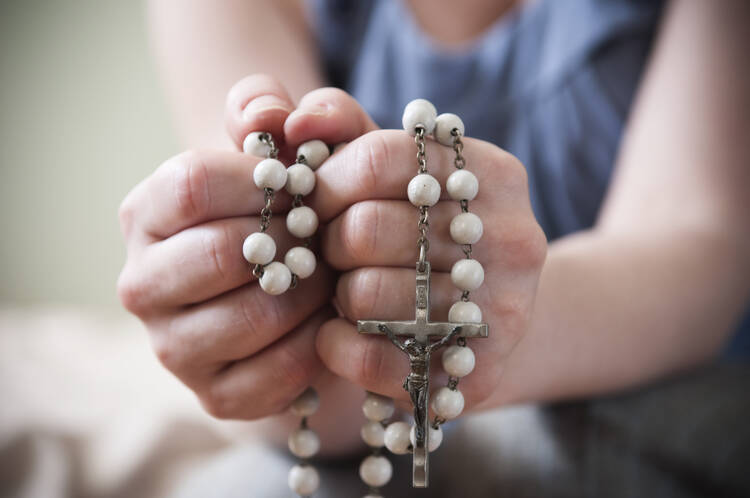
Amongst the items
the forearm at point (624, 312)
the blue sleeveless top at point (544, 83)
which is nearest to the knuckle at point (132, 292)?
the forearm at point (624, 312)

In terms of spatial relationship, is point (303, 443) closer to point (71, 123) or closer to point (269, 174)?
point (269, 174)

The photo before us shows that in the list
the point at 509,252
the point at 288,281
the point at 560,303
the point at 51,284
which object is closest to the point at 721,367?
the point at 560,303

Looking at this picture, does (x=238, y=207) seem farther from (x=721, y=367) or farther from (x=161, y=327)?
(x=721, y=367)

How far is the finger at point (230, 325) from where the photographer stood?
16.1 inches

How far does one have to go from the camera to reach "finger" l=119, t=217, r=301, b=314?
1.29 ft

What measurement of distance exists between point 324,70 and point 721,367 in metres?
0.77

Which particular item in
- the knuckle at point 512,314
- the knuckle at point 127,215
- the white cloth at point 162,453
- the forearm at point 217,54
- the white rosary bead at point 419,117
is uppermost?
the forearm at point 217,54

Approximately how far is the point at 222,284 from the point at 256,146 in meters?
0.11

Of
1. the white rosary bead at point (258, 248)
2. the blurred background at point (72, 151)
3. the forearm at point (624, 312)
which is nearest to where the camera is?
the white rosary bead at point (258, 248)

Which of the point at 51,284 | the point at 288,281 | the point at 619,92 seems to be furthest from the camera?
the point at 51,284

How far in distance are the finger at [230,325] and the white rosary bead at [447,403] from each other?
122mm

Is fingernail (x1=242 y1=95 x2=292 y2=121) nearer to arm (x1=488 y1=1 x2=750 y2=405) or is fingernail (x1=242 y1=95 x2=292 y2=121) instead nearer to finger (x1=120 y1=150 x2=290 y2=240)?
finger (x1=120 y1=150 x2=290 y2=240)

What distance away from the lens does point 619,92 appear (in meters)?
0.83

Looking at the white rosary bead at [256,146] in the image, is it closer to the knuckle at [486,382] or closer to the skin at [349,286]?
the skin at [349,286]
